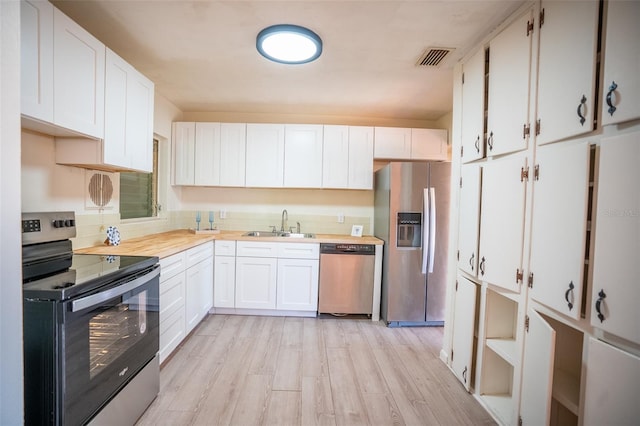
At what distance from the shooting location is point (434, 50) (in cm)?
222

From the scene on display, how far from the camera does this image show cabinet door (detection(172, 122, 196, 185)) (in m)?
3.60

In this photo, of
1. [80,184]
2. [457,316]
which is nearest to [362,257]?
[457,316]

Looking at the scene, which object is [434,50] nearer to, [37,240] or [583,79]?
[583,79]

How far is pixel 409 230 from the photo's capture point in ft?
10.5

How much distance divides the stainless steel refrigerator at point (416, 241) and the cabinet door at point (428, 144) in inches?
20.8

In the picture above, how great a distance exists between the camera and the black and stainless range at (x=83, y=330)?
3.84 feet

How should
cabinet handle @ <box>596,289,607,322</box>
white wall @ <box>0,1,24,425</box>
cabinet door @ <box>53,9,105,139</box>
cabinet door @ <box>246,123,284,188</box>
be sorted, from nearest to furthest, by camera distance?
white wall @ <box>0,1,24,425</box> → cabinet handle @ <box>596,289,607,322</box> → cabinet door @ <box>53,9,105,139</box> → cabinet door @ <box>246,123,284,188</box>

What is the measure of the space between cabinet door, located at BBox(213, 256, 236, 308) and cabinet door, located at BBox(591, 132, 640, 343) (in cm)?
Result: 307

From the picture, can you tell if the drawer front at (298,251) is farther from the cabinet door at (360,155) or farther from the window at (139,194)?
the window at (139,194)

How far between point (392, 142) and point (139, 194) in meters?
3.06

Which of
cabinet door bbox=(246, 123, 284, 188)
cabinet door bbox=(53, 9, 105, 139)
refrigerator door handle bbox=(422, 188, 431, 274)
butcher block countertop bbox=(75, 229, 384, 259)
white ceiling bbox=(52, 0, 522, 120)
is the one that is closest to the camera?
cabinet door bbox=(53, 9, 105, 139)

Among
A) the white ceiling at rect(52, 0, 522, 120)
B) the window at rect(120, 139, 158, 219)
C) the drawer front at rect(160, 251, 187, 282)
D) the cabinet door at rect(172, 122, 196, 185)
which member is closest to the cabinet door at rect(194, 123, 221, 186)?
the cabinet door at rect(172, 122, 196, 185)

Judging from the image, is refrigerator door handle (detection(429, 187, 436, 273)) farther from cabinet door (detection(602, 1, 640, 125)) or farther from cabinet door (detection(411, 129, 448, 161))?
cabinet door (detection(602, 1, 640, 125))

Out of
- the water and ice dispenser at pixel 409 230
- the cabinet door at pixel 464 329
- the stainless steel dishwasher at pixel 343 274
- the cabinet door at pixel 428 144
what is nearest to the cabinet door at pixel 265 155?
the stainless steel dishwasher at pixel 343 274
